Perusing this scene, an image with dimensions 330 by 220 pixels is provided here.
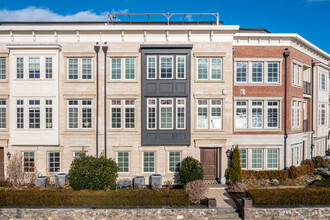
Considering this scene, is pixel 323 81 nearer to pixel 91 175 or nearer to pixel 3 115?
pixel 91 175

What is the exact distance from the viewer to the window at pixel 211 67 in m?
16.3

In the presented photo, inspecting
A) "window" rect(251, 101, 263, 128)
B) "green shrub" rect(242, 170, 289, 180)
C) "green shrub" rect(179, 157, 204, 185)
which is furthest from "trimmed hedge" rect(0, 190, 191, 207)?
"window" rect(251, 101, 263, 128)

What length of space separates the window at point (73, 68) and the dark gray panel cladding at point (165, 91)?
181 inches

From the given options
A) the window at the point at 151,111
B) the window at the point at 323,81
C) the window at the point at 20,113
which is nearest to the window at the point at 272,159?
the window at the point at 151,111

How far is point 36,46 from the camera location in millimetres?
15602

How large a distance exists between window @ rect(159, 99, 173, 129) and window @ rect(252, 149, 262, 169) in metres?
6.63

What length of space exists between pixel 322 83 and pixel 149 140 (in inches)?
711

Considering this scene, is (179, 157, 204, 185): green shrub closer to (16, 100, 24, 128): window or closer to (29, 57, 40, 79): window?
(16, 100, 24, 128): window

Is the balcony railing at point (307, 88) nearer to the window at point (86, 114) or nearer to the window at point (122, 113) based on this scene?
the window at point (122, 113)

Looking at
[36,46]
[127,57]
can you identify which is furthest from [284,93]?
[36,46]

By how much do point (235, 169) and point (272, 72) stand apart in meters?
7.70

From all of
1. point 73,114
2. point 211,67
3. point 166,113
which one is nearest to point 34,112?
point 73,114

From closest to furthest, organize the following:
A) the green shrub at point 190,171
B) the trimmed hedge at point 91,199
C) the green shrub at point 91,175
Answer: the trimmed hedge at point 91,199 < the green shrub at point 91,175 < the green shrub at point 190,171

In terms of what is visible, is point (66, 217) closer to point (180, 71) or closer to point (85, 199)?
point (85, 199)
